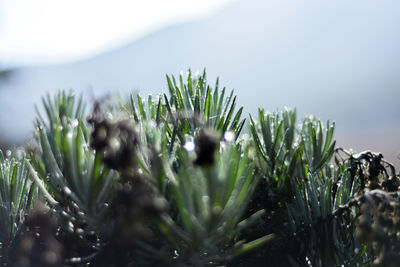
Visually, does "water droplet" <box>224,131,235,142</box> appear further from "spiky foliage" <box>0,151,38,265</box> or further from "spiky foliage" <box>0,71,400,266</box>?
"spiky foliage" <box>0,151,38,265</box>

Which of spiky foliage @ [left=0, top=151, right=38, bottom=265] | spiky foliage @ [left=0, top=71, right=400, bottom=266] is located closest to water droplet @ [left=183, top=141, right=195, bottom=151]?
spiky foliage @ [left=0, top=71, right=400, bottom=266]

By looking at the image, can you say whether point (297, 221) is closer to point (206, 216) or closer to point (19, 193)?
point (206, 216)

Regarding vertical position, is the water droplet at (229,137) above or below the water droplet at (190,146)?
above

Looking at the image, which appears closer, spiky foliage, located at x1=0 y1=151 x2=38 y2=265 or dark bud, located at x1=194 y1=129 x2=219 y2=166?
dark bud, located at x1=194 y1=129 x2=219 y2=166

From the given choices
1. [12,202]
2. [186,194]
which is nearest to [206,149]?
[186,194]

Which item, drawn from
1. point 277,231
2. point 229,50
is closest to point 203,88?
point 277,231

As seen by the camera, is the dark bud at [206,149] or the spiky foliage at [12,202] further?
the spiky foliage at [12,202]

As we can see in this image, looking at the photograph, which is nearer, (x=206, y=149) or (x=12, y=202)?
(x=206, y=149)

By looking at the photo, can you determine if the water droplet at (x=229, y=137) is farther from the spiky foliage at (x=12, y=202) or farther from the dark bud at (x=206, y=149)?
the spiky foliage at (x=12, y=202)

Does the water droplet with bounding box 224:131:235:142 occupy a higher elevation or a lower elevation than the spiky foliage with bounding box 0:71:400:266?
higher

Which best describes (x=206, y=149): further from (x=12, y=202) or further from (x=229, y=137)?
(x=12, y=202)

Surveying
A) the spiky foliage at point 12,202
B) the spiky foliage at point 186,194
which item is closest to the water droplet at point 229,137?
the spiky foliage at point 186,194
